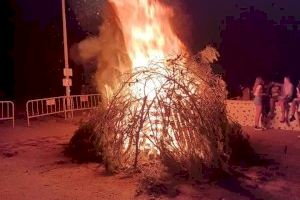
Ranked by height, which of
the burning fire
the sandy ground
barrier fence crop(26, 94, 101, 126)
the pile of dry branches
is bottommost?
the sandy ground

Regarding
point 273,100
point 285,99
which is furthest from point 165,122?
point 273,100

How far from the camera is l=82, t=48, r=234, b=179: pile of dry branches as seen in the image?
28.2 ft

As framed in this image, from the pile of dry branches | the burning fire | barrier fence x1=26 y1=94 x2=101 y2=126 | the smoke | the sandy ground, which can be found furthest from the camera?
barrier fence x1=26 y1=94 x2=101 y2=126

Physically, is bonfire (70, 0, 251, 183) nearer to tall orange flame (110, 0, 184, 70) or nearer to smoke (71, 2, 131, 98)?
tall orange flame (110, 0, 184, 70)

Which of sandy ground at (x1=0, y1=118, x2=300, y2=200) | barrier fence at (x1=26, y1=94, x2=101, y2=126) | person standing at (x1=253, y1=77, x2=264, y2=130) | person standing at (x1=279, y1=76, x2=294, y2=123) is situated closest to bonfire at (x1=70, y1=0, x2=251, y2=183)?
sandy ground at (x1=0, y1=118, x2=300, y2=200)

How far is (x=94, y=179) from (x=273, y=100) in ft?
26.4

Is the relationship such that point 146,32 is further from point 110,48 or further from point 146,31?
point 110,48

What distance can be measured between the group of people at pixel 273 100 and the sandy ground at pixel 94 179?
2325 millimetres

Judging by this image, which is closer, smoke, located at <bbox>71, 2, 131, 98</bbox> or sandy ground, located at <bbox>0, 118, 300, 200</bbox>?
sandy ground, located at <bbox>0, 118, 300, 200</bbox>

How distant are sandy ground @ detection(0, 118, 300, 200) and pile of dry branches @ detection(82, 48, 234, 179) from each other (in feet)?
1.83

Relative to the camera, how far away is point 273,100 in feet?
48.3

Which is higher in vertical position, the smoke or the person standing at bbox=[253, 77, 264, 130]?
the smoke

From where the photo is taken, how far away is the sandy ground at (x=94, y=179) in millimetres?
7527

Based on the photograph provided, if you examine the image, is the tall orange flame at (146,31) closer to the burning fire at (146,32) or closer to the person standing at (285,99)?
the burning fire at (146,32)
